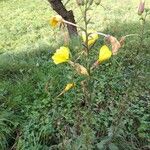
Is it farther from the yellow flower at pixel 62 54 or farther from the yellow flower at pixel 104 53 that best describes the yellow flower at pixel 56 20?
the yellow flower at pixel 104 53

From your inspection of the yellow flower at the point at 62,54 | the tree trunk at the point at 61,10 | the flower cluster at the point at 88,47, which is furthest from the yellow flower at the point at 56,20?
the tree trunk at the point at 61,10

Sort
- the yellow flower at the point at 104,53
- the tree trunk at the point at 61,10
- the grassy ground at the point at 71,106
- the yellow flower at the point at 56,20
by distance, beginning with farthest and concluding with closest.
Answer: the tree trunk at the point at 61,10
the grassy ground at the point at 71,106
the yellow flower at the point at 56,20
the yellow flower at the point at 104,53

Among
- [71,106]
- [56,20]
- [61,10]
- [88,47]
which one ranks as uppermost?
[56,20]

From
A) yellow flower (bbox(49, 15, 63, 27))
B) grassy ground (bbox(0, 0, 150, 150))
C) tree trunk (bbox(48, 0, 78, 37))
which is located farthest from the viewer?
tree trunk (bbox(48, 0, 78, 37))

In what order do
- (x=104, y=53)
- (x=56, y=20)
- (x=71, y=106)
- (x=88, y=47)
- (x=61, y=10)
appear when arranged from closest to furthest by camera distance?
(x=104, y=53) < (x=88, y=47) < (x=56, y=20) < (x=71, y=106) < (x=61, y=10)

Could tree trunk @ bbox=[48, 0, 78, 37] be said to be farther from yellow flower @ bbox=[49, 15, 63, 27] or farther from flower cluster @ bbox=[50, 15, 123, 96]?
flower cluster @ bbox=[50, 15, 123, 96]

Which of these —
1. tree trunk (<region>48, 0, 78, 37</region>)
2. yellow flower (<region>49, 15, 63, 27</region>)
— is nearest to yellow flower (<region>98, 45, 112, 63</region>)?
yellow flower (<region>49, 15, 63, 27</region>)

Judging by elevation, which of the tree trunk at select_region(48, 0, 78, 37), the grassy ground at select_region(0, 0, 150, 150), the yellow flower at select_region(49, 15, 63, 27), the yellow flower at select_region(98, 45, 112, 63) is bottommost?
the tree trunk at select_region(48, 0, 78, 37)

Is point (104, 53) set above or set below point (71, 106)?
above

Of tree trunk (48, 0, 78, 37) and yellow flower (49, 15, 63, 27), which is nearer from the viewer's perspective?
yellow flower (49, 15, 63, 27)

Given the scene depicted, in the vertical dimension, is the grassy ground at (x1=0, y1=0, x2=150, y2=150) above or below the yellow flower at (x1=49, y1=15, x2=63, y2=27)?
below

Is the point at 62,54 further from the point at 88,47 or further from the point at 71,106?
the point at 71,106

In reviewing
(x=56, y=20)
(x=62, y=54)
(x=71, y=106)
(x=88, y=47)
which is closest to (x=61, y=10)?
(x=71, y=106)

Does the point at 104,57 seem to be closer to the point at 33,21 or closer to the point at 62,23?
the point at 62,23
